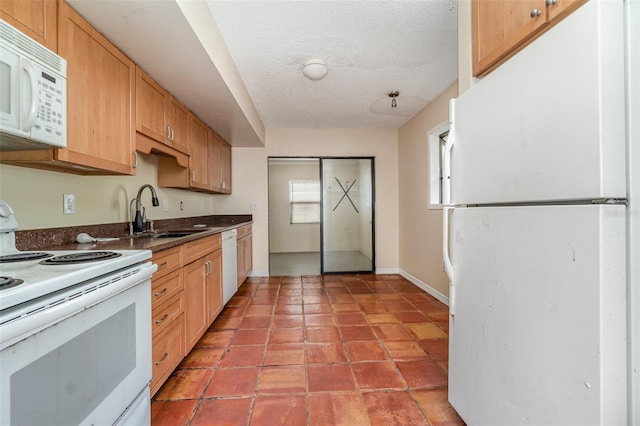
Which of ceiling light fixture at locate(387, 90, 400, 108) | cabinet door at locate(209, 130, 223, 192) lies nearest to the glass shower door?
ceiling light fixture at locate(387, 90, 400, 108)

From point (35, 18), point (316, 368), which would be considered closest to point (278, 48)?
point (35, 18)

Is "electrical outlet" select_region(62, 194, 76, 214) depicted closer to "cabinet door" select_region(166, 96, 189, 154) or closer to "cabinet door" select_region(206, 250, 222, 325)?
"cabinet door" select_region(166, 96, 189, 154)

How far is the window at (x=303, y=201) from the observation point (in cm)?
707

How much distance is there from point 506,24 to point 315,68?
1635 mm

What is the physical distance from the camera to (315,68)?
2455mm

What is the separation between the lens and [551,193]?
0.86 m

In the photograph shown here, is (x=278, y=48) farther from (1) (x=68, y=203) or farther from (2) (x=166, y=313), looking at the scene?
(2) (x=166, y=313)

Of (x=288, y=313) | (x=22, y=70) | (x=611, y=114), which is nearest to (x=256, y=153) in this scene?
(x=288, y=313)

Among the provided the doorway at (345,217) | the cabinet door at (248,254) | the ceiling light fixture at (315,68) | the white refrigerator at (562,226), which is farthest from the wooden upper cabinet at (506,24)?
the cabinet door at (248,254)

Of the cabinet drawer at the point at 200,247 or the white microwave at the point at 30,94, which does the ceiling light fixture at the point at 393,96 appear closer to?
the cabinet drawer at the point at 200,247

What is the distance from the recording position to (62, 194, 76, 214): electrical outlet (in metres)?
1.69

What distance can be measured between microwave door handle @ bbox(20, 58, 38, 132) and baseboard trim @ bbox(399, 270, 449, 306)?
11.7 ft

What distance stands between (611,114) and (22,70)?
1.95 m

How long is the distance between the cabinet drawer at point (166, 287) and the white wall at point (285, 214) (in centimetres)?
516
